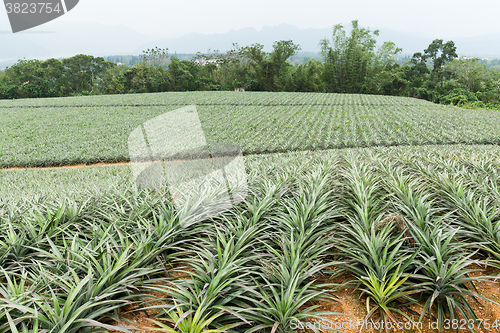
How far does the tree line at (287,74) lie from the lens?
41094 millimetres

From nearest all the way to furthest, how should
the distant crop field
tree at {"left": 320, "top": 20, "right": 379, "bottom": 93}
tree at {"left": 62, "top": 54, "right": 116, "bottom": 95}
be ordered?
the distant crop field, tree at {"left": 320, "top": 20, "right": 379, "bottom": 93}, tree at {"left": 62, "top": 54, "right": 116, "bottom": 95}

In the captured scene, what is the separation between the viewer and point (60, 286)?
1834 mm

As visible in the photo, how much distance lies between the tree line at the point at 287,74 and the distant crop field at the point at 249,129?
22260 millimetres

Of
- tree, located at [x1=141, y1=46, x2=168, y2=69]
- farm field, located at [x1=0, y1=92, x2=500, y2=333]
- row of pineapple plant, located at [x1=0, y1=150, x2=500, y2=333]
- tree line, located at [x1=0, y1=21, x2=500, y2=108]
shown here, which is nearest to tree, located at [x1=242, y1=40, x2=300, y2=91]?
tree line, located at [x1=0, y1=21, x2=500, y2=108]

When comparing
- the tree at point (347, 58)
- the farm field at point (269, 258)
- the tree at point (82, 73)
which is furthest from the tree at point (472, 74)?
the tree at point (82, 73)

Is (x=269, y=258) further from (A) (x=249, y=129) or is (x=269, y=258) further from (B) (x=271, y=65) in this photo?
(B) (x=271, y=65)

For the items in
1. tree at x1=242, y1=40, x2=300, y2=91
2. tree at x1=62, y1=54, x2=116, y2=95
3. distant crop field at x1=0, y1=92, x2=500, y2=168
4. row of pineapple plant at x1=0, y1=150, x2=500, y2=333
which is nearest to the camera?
row of pineapple plant at x1=0, y1=150, x2=500, y2=333

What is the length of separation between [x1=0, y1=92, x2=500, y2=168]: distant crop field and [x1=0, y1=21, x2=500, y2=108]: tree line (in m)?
22.3

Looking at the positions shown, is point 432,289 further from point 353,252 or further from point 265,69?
point 265,69

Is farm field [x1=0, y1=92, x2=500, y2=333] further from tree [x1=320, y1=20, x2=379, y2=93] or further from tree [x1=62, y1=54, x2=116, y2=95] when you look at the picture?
tree [x1=62, y1=54, x2=116, y2=95]

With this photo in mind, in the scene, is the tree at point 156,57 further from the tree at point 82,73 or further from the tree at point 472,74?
the tree at point 472,74

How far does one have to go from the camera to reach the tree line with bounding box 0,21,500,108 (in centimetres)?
4109

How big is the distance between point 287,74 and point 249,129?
33036mm

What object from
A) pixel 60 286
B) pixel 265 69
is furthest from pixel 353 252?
pixel 265 69
